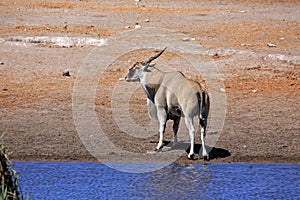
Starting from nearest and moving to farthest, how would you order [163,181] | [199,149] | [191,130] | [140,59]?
1. [163,181]
2. [191,130]
3. [199,149]
4. [140,59]

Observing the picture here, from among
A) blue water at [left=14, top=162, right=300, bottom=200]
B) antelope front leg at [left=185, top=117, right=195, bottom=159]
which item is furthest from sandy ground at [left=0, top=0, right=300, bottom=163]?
blue water at [left=14, top=162, right=300, bottom=200]

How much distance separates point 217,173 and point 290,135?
6.86ft

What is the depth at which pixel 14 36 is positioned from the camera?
1733 centimetres

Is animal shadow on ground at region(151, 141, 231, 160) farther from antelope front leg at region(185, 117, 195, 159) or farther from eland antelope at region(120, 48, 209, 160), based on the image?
antelope front leg at region(185, 117, 195, 159)

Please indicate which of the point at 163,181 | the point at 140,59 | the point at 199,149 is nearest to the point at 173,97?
the point at 199,149

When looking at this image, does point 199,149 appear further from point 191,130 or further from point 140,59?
point 140,59

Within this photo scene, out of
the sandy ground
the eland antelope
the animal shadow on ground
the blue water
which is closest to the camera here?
the blue water

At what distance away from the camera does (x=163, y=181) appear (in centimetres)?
985

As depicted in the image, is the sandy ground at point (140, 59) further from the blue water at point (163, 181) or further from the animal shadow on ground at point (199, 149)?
the blue water at point (163, 181)

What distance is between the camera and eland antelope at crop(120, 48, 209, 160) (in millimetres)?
10336

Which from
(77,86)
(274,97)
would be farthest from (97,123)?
(274,97)

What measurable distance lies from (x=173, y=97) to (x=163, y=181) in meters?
1.20

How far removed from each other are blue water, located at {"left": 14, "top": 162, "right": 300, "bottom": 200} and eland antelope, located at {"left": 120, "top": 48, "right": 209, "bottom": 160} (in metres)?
0.55

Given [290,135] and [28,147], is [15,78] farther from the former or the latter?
[290,135]
